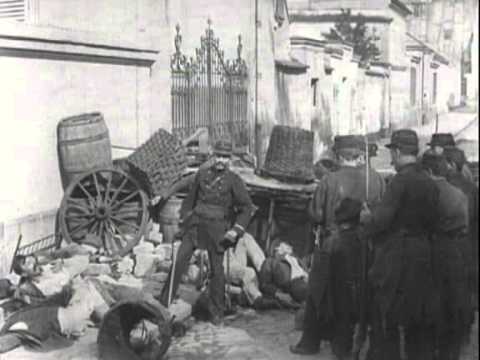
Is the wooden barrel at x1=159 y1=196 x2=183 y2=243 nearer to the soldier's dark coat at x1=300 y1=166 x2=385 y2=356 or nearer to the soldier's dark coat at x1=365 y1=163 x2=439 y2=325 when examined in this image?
the soldier's dark coat at x1=300 y1=166 x2=385 y2=356

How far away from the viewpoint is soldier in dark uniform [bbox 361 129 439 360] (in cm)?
481

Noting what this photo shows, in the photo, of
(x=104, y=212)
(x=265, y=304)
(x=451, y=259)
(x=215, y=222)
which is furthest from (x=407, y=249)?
(x=104, y=212)

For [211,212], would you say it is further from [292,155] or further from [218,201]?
[292,155]

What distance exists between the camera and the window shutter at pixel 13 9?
8.85 metres

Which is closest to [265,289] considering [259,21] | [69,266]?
[69,266]

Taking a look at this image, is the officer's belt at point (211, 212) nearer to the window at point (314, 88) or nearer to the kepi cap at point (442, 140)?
the kepi cap at point (442, 140)

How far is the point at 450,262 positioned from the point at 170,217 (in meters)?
4.17

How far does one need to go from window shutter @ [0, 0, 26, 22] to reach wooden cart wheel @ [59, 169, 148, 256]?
1972mm

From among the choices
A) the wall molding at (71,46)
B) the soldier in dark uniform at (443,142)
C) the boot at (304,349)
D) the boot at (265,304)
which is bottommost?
the boot at (304,349)

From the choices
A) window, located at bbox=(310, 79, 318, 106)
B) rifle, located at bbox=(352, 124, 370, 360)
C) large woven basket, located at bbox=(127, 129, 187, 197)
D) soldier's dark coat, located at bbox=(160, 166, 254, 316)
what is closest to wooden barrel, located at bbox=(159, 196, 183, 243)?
large woven basket, located at bbox=(127, 129, 187, 197)

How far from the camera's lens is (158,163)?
329 inches

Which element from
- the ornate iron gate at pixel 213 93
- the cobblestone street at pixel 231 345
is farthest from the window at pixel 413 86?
the ornate iron gate at pixel 213 93

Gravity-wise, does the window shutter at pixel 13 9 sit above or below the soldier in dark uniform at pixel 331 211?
above

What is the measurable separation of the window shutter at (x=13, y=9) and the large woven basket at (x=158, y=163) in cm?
199
